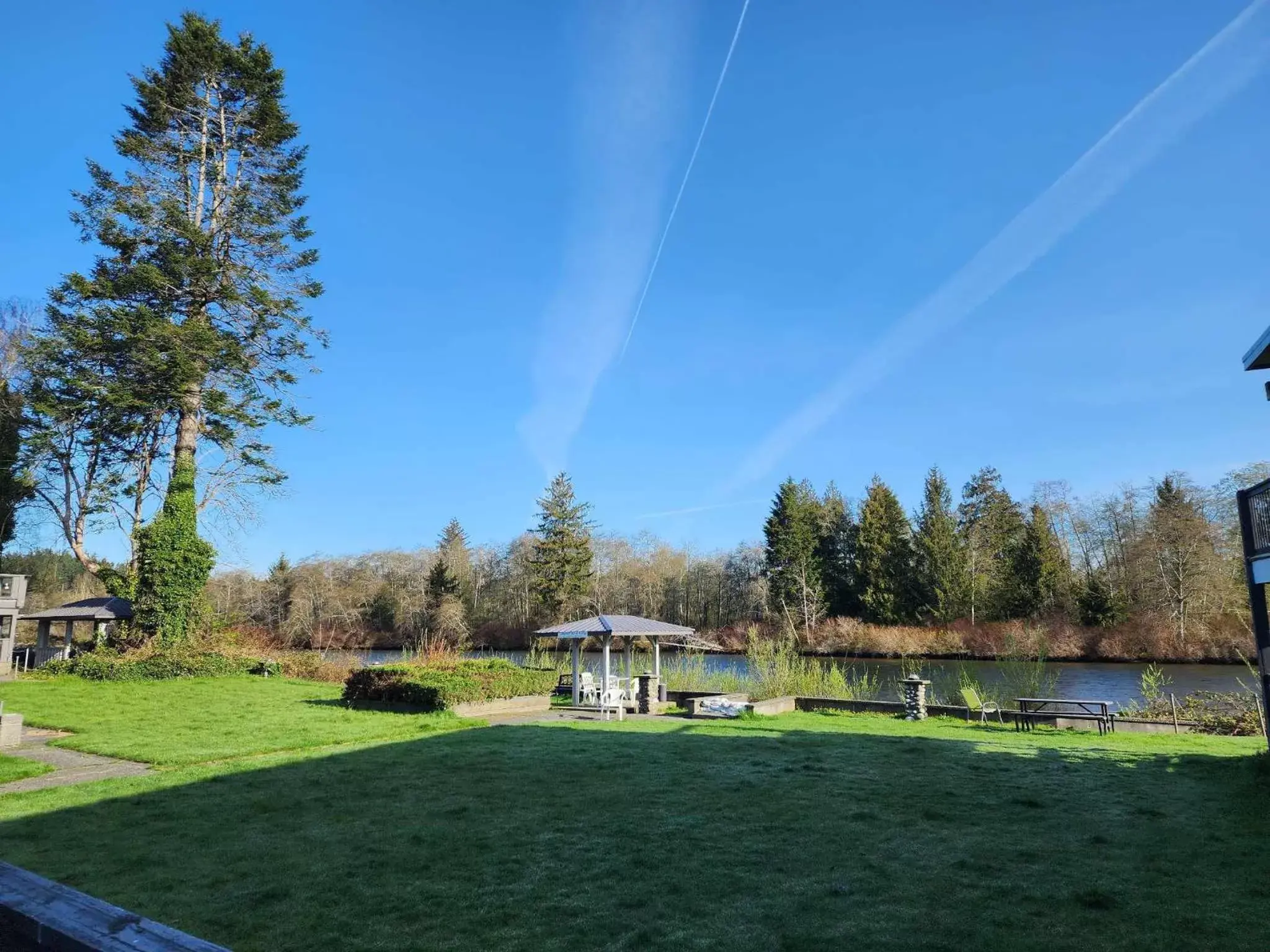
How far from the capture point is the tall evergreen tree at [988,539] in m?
42.2

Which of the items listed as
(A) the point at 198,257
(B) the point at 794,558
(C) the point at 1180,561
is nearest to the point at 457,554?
(B) the point at 794,558

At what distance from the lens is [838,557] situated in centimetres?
5119

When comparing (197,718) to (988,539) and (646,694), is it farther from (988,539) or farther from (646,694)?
(988,539)

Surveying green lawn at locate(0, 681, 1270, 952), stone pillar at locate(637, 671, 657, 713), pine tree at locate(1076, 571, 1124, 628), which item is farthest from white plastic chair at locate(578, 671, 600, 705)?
pine tree at locate(1076, 571, 1124, 628)

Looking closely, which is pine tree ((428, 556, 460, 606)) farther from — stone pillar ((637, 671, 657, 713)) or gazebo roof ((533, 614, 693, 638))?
stone pillar ((637, 671, 657, 713))

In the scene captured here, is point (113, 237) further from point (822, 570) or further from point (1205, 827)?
point (822, 570)

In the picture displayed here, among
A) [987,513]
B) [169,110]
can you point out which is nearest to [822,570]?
[987,513]

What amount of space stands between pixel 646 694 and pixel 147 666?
13.7 m

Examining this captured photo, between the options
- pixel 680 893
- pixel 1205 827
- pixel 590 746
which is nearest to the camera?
pixel 680 893

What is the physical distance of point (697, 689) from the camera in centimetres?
1858

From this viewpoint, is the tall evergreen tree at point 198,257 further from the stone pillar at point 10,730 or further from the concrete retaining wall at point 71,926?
the concrete retaining wall at point 71,926

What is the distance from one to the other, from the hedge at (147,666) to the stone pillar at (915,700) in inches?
706

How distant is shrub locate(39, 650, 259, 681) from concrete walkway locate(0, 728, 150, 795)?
948 centimetres

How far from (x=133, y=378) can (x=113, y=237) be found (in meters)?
4.67
